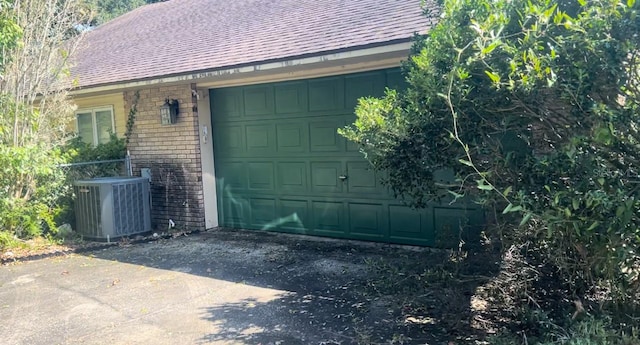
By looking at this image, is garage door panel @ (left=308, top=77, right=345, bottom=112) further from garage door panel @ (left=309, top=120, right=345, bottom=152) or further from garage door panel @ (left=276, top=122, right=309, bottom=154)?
garage door panel @ (left=276, top=122, right=309, bottom=154)

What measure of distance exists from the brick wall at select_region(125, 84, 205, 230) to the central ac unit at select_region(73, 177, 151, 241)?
551 mm

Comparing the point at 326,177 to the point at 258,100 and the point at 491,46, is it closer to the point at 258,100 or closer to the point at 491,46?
the point at 258,100

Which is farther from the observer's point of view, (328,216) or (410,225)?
(328,216)

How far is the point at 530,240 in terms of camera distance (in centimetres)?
404

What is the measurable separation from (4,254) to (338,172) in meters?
5.06

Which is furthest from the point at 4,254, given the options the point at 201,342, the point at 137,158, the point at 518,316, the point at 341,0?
the point at 518,316

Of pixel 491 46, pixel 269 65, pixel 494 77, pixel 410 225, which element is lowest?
pixel 410 225

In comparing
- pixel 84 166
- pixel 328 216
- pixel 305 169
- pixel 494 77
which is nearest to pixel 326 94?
pixel 305 169

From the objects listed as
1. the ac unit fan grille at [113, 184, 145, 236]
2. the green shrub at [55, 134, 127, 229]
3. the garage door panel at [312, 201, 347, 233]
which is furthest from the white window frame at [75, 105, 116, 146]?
the garage door panel at [312, 201, 347, 233]

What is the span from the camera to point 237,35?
9242 millimetres

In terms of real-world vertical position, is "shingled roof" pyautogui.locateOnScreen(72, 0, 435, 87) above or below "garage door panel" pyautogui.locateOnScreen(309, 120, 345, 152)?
above

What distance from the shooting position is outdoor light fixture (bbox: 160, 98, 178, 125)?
9.05 meters

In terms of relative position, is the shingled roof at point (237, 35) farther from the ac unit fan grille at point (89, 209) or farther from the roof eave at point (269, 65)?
the ac unit fan grille at point (89, 209)

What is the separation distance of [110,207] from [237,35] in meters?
3.64
